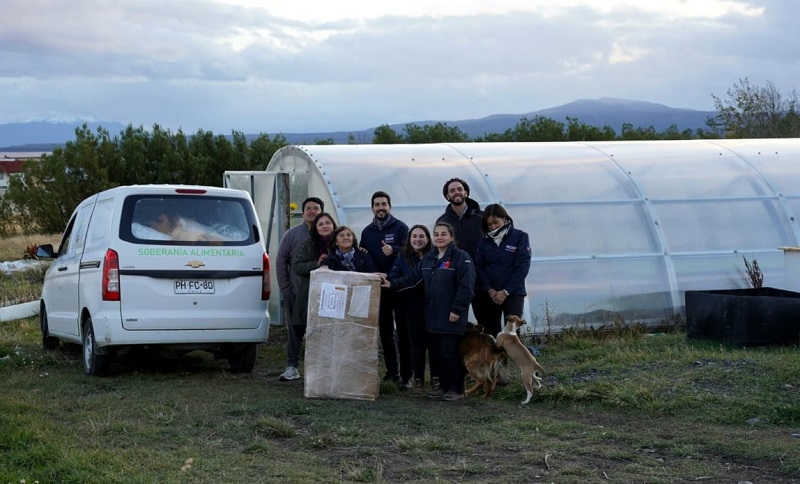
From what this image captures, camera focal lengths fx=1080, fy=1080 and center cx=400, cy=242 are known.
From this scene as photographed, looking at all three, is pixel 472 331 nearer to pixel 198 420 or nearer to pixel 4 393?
pixel 198 420

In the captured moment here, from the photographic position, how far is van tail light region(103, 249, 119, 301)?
9836mm

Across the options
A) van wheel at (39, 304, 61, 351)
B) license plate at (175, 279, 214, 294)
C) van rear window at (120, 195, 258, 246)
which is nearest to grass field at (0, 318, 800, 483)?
license plate at (175, 279, 214, 294)

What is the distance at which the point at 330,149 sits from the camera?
14.1 metres

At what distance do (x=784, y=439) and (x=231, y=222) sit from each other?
18.1ft

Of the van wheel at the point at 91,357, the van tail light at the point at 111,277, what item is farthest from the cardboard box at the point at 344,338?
the van wheel at the point at 91,357

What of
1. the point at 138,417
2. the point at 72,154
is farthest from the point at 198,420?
the point at 72,154

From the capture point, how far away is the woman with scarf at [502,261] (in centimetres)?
982

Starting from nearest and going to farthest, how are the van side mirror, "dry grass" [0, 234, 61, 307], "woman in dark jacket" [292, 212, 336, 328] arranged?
"woman in dark jacket" [292, 212, 336, 328], the van side mirror, "dry grass" [0, 234, 61, 307]

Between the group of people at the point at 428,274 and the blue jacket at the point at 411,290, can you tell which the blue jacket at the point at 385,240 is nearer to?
the group of people at the point at 428,274

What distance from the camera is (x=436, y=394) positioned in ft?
30.8

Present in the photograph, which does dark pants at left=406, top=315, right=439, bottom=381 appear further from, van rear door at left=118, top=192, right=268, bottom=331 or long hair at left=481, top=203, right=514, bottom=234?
van rear door at left=118, top=192, right=268, bottom=331

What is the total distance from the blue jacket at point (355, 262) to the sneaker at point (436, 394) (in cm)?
125

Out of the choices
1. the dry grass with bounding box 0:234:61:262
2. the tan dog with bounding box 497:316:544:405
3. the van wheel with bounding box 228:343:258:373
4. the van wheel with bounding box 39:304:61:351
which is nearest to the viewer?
the tan dog with bounding box 497:316:544:405

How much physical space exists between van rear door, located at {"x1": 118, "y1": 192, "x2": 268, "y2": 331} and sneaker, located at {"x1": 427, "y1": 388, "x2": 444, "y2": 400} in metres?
1.89
